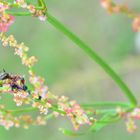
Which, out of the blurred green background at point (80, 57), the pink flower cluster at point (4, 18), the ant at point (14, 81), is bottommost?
the ant at point (14, 81)

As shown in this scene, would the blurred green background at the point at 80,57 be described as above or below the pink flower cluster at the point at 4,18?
above

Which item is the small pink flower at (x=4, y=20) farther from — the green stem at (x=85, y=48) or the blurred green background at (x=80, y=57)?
the blurred green background at (x=80, y=57)

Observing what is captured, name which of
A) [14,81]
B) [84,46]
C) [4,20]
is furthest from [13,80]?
[84,46]

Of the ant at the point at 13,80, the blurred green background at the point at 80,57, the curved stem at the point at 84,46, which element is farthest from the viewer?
the blurred green background at the point at 80,57

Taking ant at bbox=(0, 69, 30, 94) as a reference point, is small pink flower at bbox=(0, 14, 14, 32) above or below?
above

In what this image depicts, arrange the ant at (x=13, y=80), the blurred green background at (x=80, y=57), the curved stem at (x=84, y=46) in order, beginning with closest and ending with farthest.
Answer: the ant at (x=13, y=80)
the curved stem at (x=84, y=46)
the blurred green background at (x=80, y=57)

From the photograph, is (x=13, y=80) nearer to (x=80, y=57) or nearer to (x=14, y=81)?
(x=14, y=81)

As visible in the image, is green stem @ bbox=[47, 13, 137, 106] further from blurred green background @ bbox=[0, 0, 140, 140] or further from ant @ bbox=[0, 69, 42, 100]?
blurred green background @ bbox=[0, 0, 140, 140]

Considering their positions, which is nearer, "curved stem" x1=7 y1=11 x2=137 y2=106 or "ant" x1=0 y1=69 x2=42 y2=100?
"ant" x1=0 y1=69 x2=42 y2=100

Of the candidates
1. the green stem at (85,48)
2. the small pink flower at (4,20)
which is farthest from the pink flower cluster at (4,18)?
the green stem at (85,48)

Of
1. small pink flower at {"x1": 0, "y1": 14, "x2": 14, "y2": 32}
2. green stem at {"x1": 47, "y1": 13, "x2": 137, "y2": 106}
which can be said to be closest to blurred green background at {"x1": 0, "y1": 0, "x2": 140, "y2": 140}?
green stem at {"x1": 47, "y1": 13, "x2": 137, "y2": 106}
